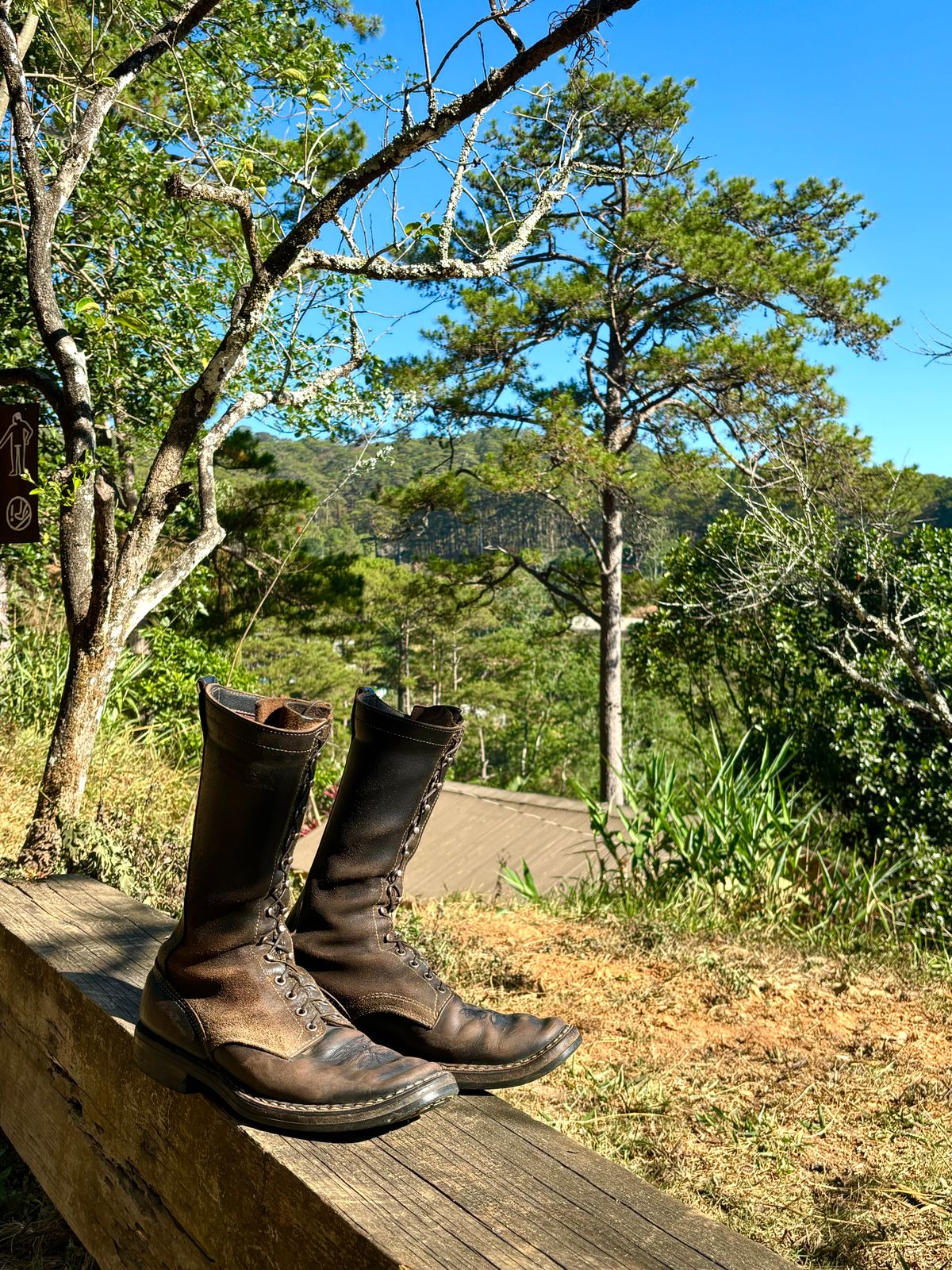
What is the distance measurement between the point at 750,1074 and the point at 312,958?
189cm

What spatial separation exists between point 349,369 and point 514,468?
30.5 feet

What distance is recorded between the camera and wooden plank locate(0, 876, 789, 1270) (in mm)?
1113

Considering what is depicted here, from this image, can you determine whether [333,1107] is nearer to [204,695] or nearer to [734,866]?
[204,695]

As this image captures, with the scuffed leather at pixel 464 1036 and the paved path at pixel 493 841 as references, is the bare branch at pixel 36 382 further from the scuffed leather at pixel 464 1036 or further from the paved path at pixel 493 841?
the paved path at pixel 493 841

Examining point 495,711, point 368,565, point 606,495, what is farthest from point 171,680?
point 495,711

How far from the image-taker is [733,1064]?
3051 mm

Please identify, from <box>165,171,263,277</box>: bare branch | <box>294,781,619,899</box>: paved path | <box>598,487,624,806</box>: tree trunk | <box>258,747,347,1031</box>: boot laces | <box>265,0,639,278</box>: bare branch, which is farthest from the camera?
<box>598,487,624,806</box>: tree trunk

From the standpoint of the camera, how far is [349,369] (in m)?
4.97

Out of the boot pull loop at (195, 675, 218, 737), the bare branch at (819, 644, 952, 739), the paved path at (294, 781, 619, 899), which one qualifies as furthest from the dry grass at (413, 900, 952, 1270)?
the paved path at (294, 781, 619, 899)

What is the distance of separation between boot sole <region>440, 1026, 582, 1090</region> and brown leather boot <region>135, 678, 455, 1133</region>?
0.54 ft

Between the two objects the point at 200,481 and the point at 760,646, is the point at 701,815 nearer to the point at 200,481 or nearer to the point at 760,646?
the point at 200,481

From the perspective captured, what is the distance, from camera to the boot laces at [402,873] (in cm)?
159

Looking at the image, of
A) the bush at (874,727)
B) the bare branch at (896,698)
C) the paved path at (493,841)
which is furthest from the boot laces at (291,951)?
the paved path at (493,841)

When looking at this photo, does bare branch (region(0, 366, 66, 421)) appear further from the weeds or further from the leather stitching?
the leather stitching
